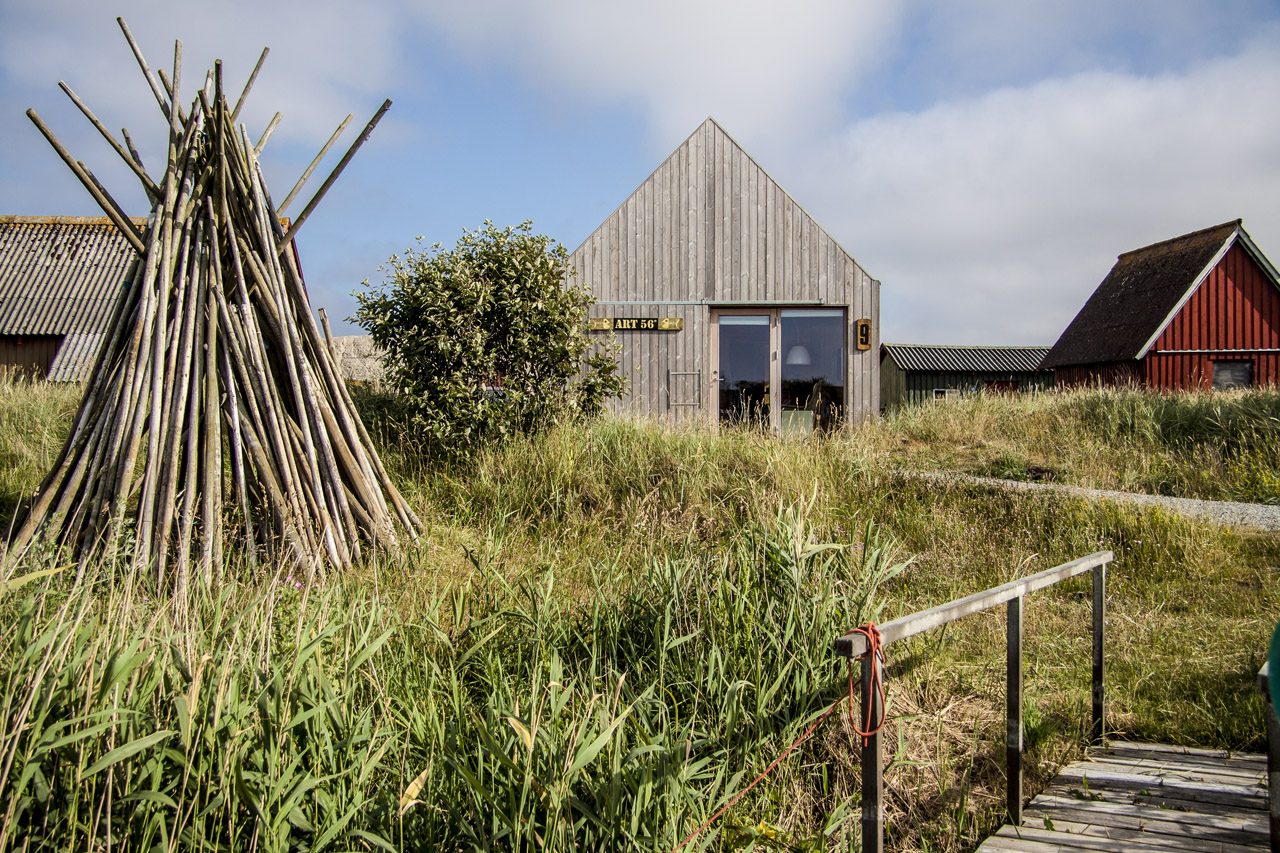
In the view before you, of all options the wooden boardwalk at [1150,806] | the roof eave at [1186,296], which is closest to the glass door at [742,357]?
the roof eave at [1186,296]

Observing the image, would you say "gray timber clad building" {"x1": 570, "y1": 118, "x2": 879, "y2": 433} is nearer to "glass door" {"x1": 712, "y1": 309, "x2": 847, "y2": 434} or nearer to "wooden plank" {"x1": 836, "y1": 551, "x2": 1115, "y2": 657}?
"glass door" {"x1": 712, "y1": 309, "x2": 847, "y2": 434}

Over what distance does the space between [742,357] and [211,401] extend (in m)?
9.57

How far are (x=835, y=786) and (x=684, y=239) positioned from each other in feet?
36.5

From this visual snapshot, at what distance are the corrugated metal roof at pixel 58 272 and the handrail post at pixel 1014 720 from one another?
19238 millimetres

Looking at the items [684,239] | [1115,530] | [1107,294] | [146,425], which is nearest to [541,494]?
[146,425]

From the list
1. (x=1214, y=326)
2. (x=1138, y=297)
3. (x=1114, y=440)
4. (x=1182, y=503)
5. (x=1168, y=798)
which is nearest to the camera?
(x=1168, y=798)

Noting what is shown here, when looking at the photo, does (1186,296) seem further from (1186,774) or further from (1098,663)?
(1186,774)

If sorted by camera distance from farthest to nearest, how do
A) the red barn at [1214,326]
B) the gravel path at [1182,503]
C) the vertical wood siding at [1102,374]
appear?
the vertical wood siding at [1102,374] < the red barn at [1214,326] < the gravel path at [1182,503]

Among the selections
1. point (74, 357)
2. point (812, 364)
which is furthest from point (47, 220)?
point (812, 364)

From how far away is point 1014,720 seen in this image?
3422 mm

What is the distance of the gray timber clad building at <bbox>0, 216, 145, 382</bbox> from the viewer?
1880 centimetres

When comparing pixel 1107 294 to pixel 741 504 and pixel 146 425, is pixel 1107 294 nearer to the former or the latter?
pixel 741 504

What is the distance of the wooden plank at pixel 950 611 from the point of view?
249cm

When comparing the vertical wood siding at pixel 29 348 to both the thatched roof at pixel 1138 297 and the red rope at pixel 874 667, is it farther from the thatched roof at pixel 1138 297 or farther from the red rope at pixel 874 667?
the thatched roof at pixel 1138 297
